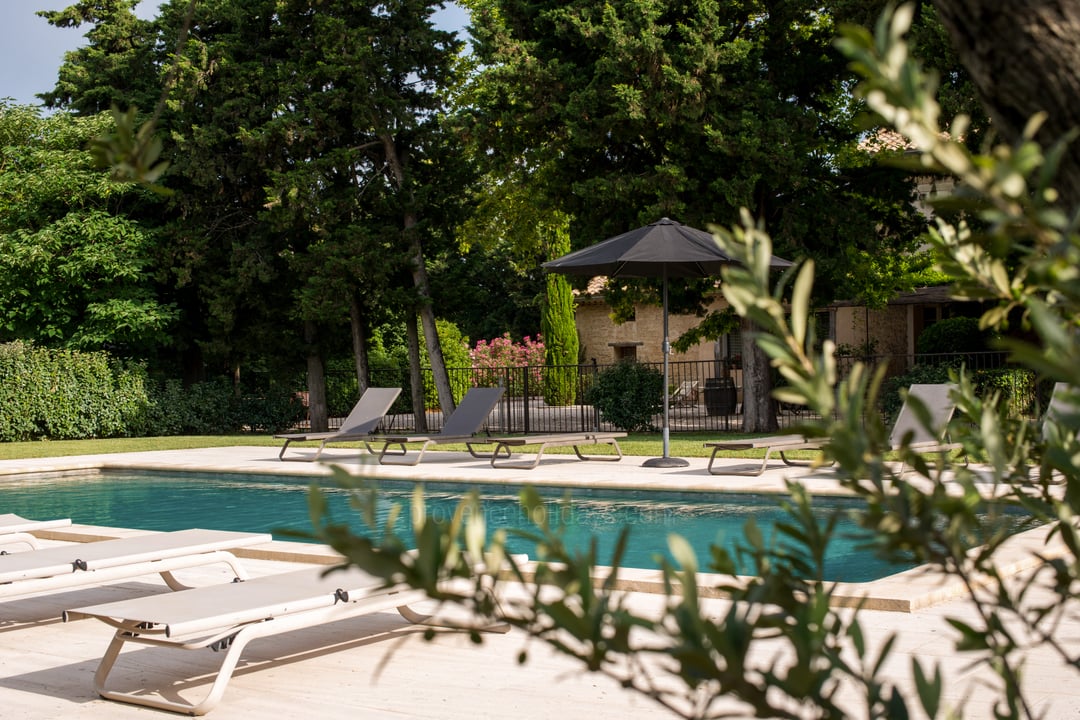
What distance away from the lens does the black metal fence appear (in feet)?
57.0

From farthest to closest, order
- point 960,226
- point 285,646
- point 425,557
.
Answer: point 285,646, point 960,226, point 425,557

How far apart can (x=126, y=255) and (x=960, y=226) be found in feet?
76.5

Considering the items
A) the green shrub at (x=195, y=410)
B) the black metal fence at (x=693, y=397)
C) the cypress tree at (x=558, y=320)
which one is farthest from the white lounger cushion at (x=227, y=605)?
the cypress tree at (x=558, y=320)

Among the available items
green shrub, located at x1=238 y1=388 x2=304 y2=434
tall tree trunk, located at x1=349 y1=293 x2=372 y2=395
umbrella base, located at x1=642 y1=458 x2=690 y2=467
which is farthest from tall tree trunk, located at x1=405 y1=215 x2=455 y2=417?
umbrella base, located at x1=642 y1=458 x2=690 y2=467

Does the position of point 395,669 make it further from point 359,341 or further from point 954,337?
point 954,337

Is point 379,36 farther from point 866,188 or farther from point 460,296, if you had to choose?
point 866,188

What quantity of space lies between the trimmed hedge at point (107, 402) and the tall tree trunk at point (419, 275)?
3.95 metres

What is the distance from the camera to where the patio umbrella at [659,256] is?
1298 centimetres

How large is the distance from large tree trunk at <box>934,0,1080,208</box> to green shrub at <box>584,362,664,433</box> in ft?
60.0

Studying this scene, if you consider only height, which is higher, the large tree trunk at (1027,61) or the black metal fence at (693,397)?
the large tree trunk at (1027,61)

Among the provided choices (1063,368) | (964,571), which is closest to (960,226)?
(964,571)

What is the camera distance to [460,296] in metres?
22.5

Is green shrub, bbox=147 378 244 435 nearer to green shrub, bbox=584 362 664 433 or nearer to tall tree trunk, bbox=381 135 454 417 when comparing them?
tall tree trunk, bbox=381 135 454 417

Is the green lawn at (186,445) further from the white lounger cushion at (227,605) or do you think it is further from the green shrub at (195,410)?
the white lounger cushion at (227,605)
